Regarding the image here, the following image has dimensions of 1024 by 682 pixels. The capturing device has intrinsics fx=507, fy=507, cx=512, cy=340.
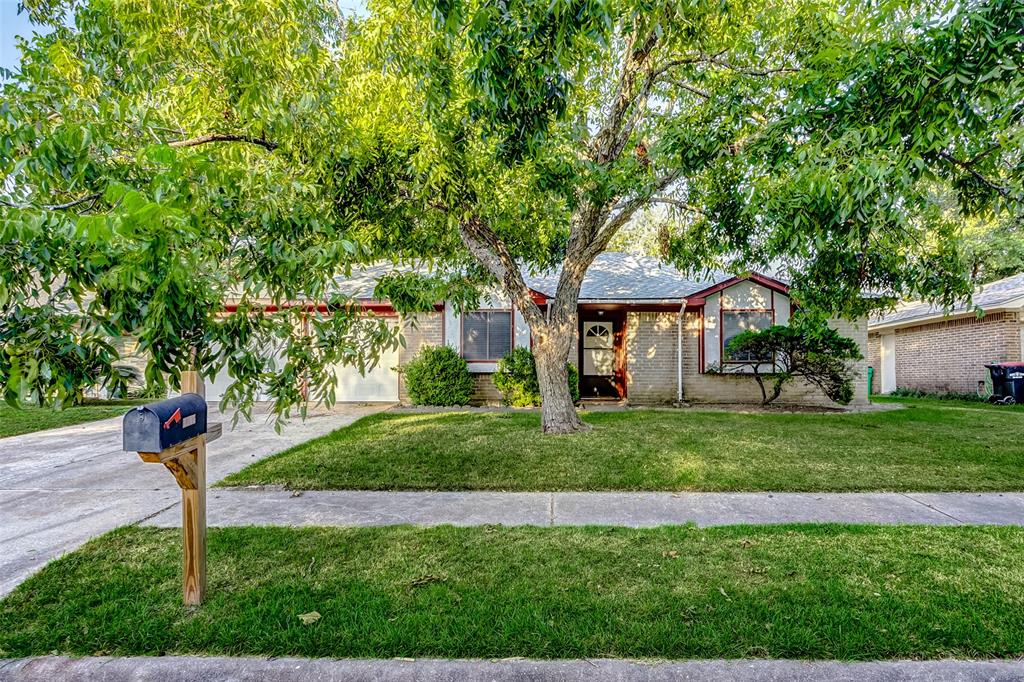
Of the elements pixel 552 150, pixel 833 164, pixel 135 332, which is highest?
pixel 552 150

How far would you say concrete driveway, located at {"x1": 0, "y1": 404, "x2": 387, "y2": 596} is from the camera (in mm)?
3879

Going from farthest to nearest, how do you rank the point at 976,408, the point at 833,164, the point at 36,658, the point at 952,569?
1. the point at 976,408
2. the point at 833,164
3. the point at 952,569
4. the point at 36,658

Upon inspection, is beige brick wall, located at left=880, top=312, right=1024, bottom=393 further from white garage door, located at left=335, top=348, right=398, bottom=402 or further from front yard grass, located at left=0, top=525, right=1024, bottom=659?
white garage door, located at left=335, top=348, right=398, bottom=402

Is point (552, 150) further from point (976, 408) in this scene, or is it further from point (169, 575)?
point (976, 408)

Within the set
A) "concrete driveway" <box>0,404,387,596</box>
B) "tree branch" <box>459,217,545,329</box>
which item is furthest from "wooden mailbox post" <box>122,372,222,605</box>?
"tree branch" <box>459,217,545,329</box>

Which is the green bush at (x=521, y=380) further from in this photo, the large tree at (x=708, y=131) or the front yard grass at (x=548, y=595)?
the front yard grass at (x=548, y=595)

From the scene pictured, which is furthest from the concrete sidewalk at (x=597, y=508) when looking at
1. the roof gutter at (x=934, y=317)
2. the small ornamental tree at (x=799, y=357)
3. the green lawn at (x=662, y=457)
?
the roof gutter at (x=934, y=317)

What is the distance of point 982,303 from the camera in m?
13.8

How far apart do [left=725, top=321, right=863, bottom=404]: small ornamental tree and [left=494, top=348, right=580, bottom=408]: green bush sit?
4.01m

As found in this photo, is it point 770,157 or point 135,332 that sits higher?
point 770,157

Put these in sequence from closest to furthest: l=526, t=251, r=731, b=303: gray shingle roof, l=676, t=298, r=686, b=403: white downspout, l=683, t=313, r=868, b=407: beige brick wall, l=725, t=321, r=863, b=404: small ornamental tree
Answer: l=725, t=321, r=863, b=404: small ornamental tree, l=526, t=251, r=731, b=303: gray shingle roof, l=676, t=298, r=686, b=403: white downspout, l=683, t=313, r=868, b=407: beige brick wall

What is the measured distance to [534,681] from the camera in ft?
7.40

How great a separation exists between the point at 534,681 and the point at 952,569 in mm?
2814

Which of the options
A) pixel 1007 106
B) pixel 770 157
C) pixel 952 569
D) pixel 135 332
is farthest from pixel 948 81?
pixel 135 332
